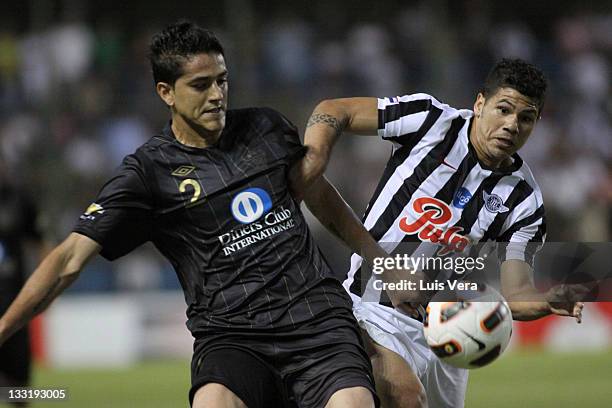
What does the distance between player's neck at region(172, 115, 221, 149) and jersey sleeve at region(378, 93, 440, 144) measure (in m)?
0.97

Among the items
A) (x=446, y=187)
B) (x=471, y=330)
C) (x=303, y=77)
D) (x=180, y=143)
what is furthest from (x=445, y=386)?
(x=303, y=77)

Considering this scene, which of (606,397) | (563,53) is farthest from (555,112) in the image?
(606,397)

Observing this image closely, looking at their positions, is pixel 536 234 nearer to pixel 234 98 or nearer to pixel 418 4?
pixel 234 98

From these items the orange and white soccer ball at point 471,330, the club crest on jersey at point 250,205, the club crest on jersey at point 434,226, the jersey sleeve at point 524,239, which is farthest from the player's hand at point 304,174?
the jersey sleeve at point 524,239

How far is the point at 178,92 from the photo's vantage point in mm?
4723

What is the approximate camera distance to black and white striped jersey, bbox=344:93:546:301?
212 inches

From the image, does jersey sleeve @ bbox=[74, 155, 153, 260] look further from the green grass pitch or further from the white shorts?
the green grass pitch

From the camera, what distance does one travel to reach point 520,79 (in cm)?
525

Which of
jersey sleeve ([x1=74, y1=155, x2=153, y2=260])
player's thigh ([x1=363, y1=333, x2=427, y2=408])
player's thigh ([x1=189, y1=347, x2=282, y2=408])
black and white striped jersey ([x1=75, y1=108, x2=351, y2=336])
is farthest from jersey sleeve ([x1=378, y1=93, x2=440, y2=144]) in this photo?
player's thigh ([x1=189, y1=347, x2=282, y2=408])

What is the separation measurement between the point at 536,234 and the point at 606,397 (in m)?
5.34

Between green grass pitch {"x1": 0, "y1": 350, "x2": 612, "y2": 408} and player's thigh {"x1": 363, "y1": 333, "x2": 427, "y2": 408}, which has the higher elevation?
player's thigh {"x1": 363, "y1": 333, "x2": 427, "y2": 408}

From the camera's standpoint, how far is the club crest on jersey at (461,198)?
5.43m

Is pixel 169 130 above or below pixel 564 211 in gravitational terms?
above
